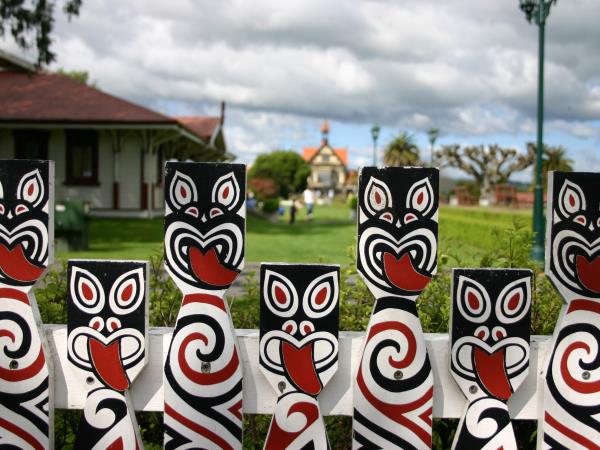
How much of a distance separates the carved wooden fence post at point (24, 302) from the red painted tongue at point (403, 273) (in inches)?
38.1

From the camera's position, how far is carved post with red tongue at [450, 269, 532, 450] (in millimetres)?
1732

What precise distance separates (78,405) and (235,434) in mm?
489

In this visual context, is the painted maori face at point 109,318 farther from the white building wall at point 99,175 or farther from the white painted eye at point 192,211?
the white building wall at point 99,175

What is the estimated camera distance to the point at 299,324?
5.65 feet

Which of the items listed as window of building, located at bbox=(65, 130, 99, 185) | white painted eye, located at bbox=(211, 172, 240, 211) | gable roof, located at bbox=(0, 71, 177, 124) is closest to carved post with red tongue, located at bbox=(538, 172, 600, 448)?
white painted eye, located at bbox=(211, 172, 240, 211)

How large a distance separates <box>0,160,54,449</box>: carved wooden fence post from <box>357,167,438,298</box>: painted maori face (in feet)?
3.01

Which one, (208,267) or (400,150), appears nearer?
(208,267)

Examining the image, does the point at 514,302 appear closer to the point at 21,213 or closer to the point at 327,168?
the point at 21,213

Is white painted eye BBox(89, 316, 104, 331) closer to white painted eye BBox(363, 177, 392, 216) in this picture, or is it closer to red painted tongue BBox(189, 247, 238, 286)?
red painted tongue BBox(189, 247, 238, 286)

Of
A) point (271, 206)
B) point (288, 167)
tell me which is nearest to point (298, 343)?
point (271, 206)

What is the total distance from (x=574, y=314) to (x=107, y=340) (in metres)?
1.36

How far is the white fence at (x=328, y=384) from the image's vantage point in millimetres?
1800

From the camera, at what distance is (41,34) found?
14938 mm

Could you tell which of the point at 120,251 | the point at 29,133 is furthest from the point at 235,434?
the point at 29,133
